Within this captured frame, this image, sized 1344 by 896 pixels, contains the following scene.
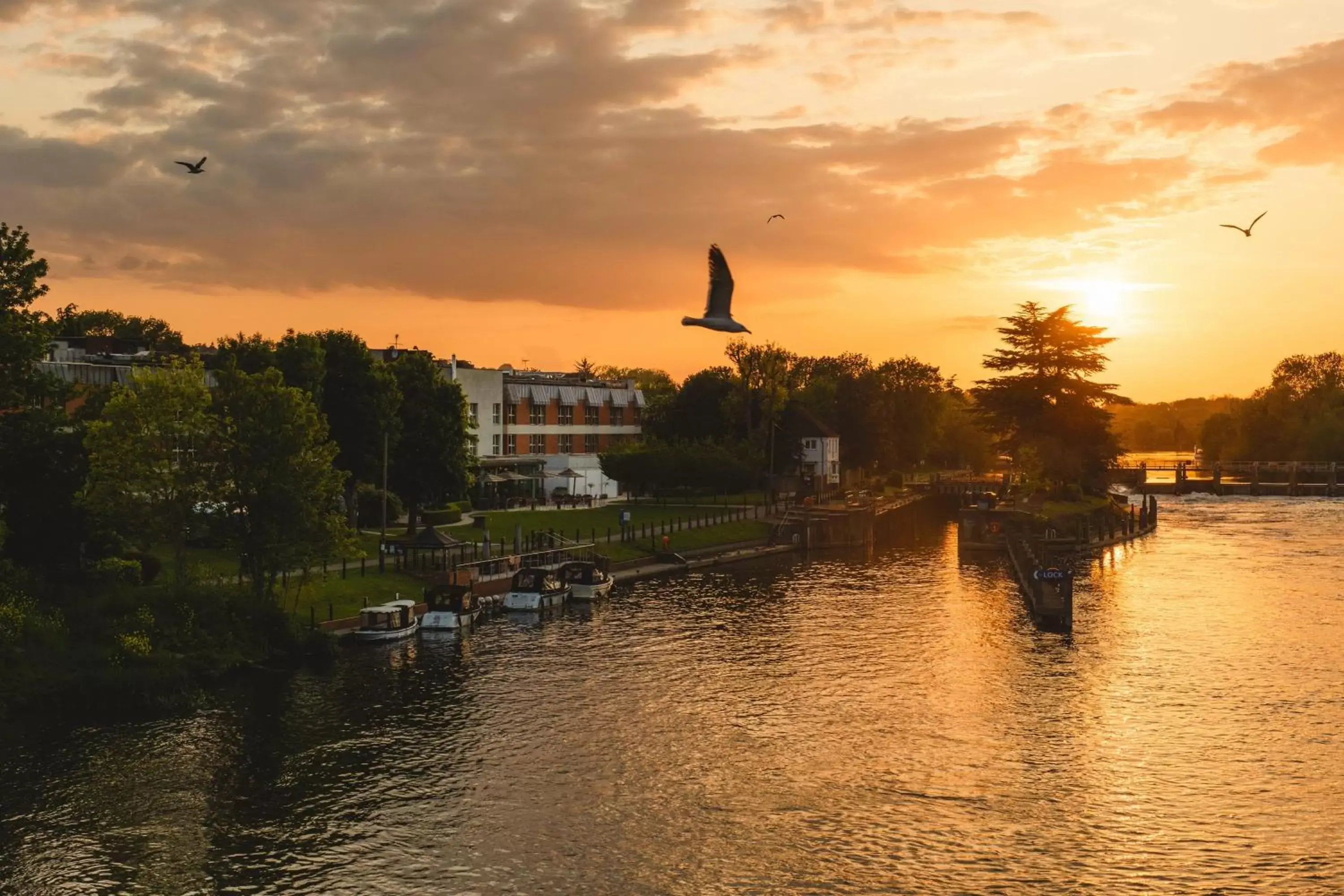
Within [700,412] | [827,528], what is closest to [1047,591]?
[827,528]

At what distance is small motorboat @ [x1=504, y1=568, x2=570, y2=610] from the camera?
79688 mm

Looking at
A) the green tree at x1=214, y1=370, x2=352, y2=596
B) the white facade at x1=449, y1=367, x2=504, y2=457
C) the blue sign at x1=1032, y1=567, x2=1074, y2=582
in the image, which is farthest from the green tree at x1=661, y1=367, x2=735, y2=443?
the green tree at x1=214, y1=370, x2=352, y2=596

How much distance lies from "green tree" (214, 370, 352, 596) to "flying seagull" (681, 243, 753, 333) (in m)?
36.6

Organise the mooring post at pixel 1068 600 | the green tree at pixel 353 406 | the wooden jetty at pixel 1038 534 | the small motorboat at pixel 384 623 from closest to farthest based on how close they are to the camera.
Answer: the small motorboat at pixel 384 623
the mooring post at pixel 1068 600
the green tree at pixel 353 406
the wooden jetty at pixel 1038 534

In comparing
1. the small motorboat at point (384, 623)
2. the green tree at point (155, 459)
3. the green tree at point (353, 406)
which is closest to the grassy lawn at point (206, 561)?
the green tree at point (155, 459)

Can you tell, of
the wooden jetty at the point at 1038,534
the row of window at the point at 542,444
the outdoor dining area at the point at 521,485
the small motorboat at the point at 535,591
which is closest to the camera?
the small motorboat at the point at 535,591

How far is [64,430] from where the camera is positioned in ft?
214

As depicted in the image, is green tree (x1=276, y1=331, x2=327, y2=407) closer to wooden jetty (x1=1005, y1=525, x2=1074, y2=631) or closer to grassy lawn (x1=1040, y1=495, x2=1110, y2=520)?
wooden jetty (x1=1005, y1=525, x2=1074, y2=631)

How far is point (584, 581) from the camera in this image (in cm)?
8431

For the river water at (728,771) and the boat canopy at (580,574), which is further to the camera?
the boat canopy at (580,574)

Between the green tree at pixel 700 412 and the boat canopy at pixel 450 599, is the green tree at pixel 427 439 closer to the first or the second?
the boat canopy at pixel 450 599

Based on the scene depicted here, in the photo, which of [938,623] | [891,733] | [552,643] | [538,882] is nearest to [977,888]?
[538,882]

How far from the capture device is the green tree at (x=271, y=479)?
62.3 metres

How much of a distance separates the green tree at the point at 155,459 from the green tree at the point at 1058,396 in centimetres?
11076
